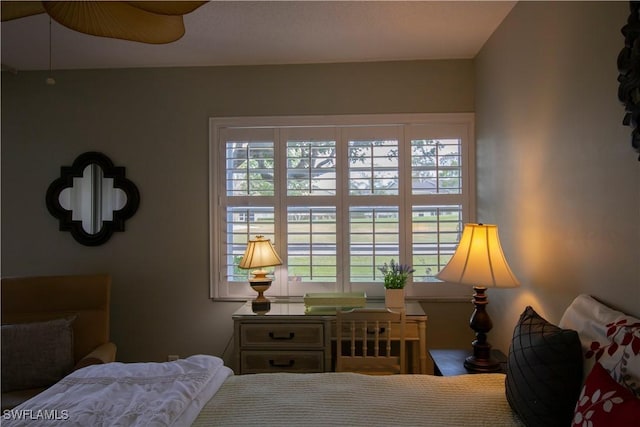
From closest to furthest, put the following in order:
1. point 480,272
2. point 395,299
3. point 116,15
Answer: point 116,15 → point 480,272 → point 395,299

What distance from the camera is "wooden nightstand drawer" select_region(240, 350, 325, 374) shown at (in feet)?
8.01

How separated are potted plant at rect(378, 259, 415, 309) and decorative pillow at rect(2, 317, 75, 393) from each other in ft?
6.45

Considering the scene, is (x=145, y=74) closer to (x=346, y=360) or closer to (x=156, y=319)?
(x=156, y=319)

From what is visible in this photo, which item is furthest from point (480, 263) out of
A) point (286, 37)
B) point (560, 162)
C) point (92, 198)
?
point (92, 198)

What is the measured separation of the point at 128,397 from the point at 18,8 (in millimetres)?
1442

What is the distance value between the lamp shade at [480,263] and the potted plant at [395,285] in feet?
2.19

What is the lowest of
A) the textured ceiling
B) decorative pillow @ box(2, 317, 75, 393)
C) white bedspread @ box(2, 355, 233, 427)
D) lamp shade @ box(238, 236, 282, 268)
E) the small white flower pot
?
decorative pillow @ box(2, 317, 75, 393)

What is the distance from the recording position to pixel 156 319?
2945 mm

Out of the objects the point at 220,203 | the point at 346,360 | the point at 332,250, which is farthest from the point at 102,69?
the point at 346,360

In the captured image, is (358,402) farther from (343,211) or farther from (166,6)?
(343,211)

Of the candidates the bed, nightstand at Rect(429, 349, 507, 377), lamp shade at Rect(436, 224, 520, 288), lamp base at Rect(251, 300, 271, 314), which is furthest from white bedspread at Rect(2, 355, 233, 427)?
lamp shade at Rect(436, 224, 520, 288)

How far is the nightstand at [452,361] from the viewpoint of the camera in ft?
6.23

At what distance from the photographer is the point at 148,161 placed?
2.94 metres

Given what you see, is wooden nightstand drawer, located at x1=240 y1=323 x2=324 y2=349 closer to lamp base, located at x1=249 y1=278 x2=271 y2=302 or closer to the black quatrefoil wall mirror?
lamp base, located at x1=249 y1=278 x2=271 y2=302
